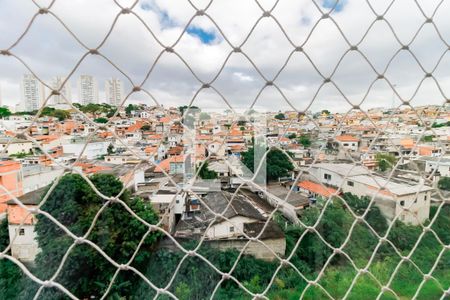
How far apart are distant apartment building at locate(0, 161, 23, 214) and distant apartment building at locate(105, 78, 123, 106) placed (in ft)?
0.57

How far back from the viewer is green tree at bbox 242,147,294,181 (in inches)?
26.5

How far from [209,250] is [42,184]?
0.84 m

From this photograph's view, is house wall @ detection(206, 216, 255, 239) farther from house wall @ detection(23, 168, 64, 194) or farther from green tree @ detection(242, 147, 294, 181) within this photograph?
house wall @ detection(23, 168, 64, 194)

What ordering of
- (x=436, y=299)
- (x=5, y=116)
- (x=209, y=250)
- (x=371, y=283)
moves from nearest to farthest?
(x=5, y=116) → (x=436, y=299) → (x=371, y=283) → (x=209, y=250)

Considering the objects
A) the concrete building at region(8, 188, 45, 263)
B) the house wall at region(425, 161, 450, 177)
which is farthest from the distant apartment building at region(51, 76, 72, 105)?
the house wall at region(425, 161, 450, 177)

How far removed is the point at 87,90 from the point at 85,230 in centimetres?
37

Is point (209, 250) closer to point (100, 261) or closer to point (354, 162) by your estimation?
point (100, 261)

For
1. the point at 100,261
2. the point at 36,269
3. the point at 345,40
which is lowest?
the point at 100,261

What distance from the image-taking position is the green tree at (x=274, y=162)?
67 centimetres

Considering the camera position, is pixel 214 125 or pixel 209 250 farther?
pixel 209 250

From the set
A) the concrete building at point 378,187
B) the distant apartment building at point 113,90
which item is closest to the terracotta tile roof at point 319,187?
the concrete building at point 378,187

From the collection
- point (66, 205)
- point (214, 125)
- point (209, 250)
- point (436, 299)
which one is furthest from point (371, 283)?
point (66, 205)

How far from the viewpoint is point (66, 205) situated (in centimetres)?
63

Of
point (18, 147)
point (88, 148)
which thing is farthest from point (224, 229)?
point (18, 147)
